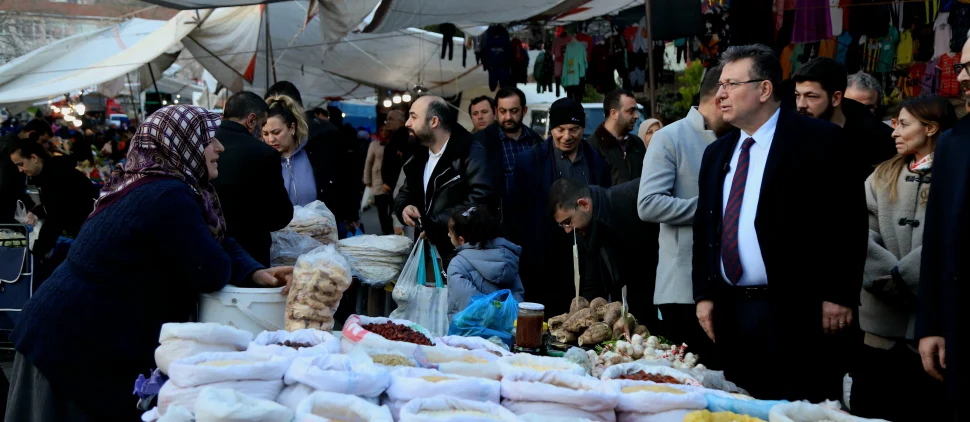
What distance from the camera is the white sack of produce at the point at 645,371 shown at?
306cm

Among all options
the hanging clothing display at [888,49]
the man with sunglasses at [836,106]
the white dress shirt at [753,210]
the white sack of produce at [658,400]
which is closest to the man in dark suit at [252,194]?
the white dress shirt at [753,210]

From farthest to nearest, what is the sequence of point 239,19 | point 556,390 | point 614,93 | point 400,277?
point 239,19, point 614,93, point 400,277, point 556,390

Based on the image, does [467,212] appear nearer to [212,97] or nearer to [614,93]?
[614,93]

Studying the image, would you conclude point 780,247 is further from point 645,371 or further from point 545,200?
point 545,200

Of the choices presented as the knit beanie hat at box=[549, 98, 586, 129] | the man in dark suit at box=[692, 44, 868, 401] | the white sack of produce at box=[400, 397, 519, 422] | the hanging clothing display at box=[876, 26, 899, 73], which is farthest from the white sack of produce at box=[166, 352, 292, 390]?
the hanging clothing display at box=[876, 26, 899, 73]

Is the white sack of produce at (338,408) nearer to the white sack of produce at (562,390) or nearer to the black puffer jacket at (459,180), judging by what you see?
the white sack of produce at (562,390)

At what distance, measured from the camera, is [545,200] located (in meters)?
6.34

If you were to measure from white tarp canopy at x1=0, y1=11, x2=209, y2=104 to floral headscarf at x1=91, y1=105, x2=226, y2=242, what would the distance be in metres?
8.85

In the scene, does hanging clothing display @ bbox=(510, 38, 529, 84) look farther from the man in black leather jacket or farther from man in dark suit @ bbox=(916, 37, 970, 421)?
man in dark suit @ bbox=(916, 37, 970, 421)

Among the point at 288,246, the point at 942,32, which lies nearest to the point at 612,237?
the point at 288,246

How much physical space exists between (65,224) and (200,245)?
5.33 meters

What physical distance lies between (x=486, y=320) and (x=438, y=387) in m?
1.61

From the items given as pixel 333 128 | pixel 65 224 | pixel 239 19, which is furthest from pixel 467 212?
pixel 239 19

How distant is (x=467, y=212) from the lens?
5.27 m
